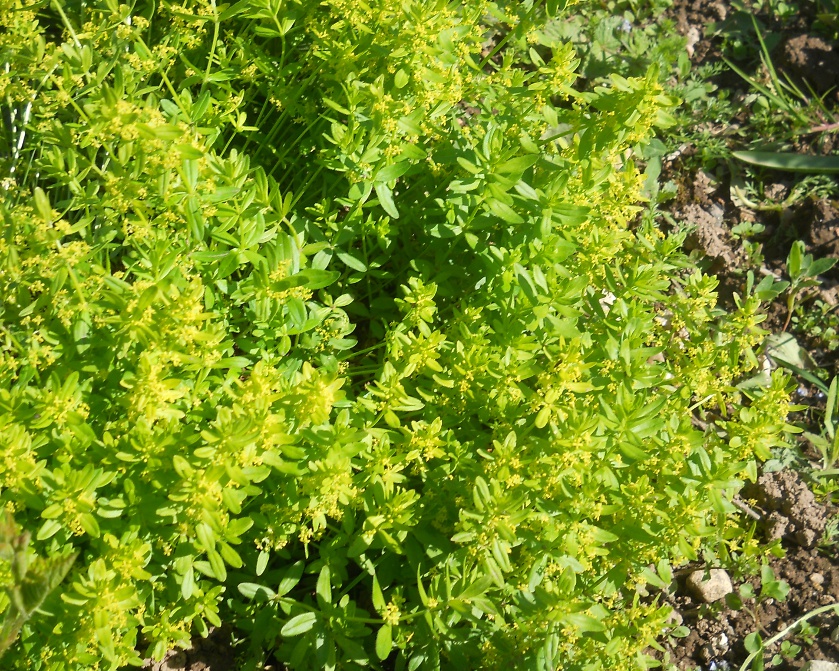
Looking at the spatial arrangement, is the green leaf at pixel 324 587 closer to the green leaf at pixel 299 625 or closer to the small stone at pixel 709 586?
the green leaf at pixel 299 625

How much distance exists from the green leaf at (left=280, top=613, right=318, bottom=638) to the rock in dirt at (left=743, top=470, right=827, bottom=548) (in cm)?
227

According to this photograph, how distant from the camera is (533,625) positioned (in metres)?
2.42

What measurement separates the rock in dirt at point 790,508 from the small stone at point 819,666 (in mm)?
524

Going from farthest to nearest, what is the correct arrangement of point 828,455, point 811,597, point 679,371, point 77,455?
point 828,455
point 811,597
point 679,371
point 77,455

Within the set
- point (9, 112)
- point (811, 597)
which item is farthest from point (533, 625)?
point (9, 112)

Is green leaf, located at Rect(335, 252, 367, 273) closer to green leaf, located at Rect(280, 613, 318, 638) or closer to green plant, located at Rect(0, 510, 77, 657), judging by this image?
green leaf, located at Rect(280, 613, 318, 638)

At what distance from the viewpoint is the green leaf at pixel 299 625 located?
8.30 ft

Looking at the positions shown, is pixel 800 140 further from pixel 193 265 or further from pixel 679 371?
pixel 193 265

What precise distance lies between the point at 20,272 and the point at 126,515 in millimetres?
801

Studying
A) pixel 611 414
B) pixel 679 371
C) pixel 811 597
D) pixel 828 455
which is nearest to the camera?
pixel 611 414

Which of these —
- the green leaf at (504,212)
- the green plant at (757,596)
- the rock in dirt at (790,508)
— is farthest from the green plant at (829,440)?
the green leaf at (504,212)

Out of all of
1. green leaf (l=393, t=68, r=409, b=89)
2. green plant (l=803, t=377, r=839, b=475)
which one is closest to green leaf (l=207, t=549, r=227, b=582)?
green leaf (l=393, t=68, r=409, b=89)

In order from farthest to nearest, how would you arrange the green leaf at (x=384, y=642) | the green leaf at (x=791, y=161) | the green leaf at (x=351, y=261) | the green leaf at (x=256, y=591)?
the green leaf at (x=791, y=161) < the green leaf at (x=351, y=261) < the green leaf at (x=256, y=591) < the green leaf at (x=384, y=642)

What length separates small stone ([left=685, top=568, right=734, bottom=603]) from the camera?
3.48 m
